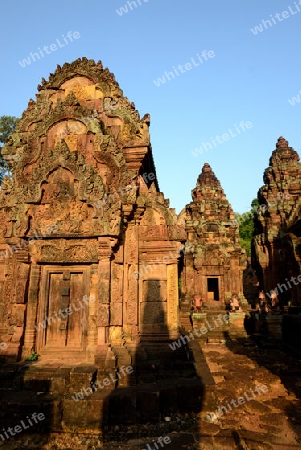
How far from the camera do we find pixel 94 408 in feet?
15.5

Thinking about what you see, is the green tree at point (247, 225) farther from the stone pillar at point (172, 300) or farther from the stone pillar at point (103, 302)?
the stone pillar at point (103, 302)

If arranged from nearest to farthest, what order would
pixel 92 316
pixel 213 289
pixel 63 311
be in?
pixel 92 316 < pixel 63 311 < pixel 213 289

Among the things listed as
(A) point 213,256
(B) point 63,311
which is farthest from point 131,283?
(A) point 213,256

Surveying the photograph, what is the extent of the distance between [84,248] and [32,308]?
170 centimetres

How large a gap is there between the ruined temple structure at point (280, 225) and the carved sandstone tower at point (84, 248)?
14.0 metres

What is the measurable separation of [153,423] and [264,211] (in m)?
23.8

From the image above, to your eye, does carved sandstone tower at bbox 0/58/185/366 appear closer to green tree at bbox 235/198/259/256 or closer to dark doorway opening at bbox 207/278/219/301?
A: dark doorway opening at bbox 207/278/219/301

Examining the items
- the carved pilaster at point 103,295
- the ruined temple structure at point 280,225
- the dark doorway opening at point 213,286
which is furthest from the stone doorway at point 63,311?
the dark doorway opening at point 213,286

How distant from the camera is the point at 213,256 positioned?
2244 centimetres

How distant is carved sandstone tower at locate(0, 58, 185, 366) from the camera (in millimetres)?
6207

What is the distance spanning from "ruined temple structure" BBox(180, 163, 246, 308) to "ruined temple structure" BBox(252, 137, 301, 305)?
2.73 m

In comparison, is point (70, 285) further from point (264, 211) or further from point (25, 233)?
point (264, 211)

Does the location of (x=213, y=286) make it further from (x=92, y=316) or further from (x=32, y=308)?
(x=32, y=308)

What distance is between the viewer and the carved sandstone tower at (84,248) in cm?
621
